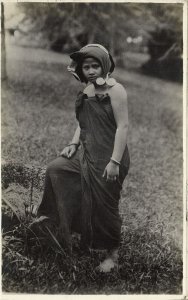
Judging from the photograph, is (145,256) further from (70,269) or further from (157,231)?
(70,269)

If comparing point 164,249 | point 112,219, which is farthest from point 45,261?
point 164,249

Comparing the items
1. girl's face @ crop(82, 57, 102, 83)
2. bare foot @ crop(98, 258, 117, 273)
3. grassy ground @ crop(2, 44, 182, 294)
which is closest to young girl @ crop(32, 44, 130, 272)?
girl's face @ crop(82, 57, 102, 83)

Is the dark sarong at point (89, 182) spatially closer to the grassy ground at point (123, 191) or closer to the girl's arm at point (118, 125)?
the girl's arm at point (118, 125)

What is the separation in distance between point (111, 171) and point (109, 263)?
77 centimetres

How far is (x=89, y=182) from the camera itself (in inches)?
143

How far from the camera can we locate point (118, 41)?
209 inches

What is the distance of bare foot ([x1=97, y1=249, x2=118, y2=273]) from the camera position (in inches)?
150

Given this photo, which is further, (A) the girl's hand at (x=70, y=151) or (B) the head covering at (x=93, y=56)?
(A) the girl's hand at (x=70, y=151)

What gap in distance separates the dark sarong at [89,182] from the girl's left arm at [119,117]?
0.18 ft

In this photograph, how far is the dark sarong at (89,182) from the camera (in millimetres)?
3605

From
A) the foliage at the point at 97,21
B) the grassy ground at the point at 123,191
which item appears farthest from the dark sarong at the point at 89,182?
the foliage at the point at 97,21

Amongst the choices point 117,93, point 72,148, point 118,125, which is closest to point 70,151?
point 72,148

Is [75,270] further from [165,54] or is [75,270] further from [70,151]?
[165,54]

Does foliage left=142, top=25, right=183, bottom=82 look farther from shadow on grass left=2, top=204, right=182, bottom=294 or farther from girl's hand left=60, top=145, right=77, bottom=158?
shadow on grass left=2, top=204, right=182, bottom=294
